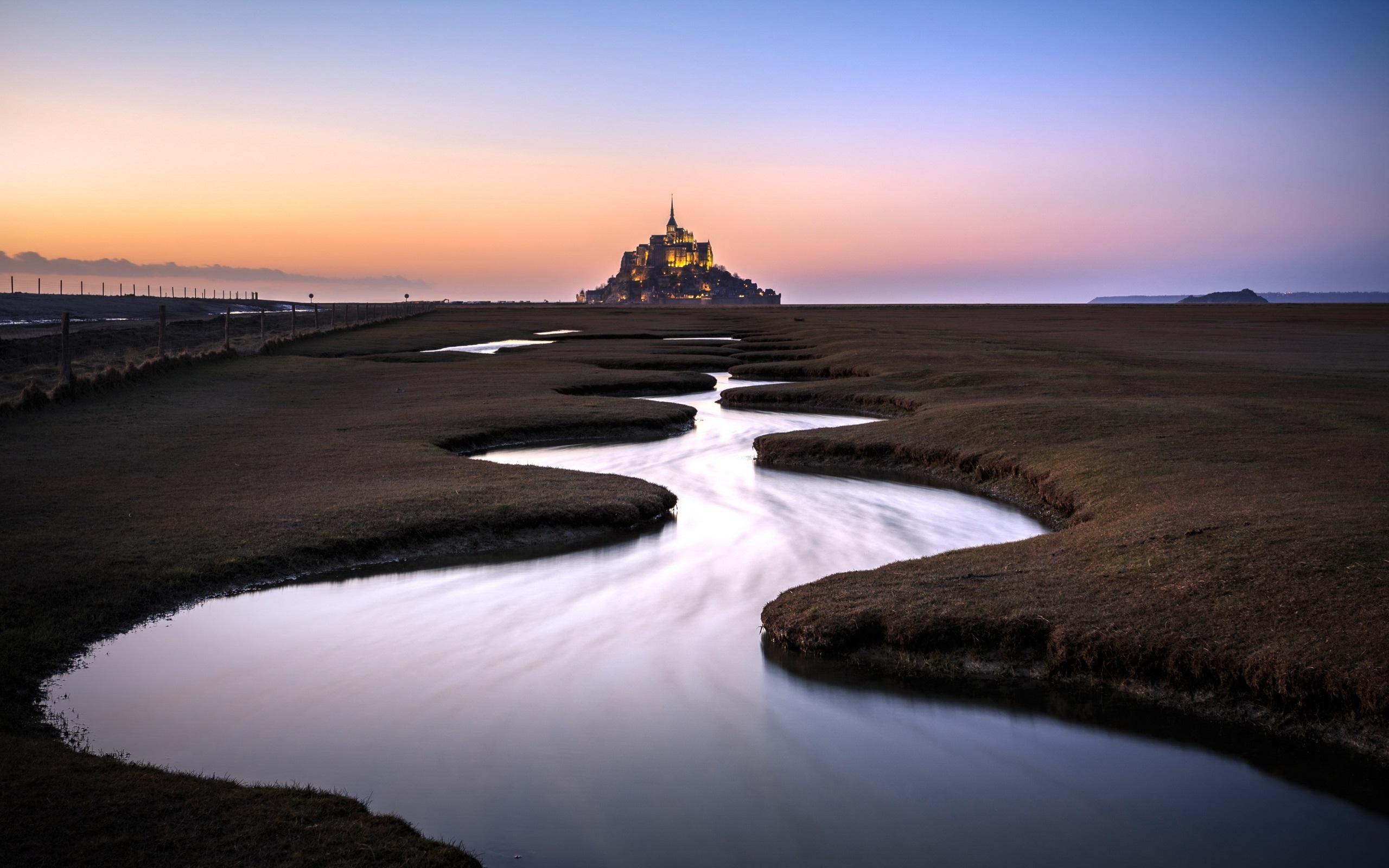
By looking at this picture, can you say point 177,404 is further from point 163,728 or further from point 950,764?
point 950,764

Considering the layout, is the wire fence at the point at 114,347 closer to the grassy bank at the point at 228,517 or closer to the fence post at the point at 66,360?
the fence post at the point at 66,360

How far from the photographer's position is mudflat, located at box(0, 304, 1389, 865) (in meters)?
7.82

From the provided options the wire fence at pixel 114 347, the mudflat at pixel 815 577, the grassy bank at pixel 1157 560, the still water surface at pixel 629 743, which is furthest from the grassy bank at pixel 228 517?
the grassy bank at pixel 1157 560

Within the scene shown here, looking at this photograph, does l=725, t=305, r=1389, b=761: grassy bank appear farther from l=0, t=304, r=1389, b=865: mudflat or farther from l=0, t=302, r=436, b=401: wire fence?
l=0, t=302, r=436, b=401: wire fence

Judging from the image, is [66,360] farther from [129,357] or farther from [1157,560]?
→ [1157,560]

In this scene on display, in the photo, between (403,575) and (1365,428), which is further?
(1365,428)

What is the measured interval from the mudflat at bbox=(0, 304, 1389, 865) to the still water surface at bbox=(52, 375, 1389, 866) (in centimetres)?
88

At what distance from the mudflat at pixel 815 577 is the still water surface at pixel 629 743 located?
0.88 m

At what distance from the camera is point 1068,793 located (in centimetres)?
854

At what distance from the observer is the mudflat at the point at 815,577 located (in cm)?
782

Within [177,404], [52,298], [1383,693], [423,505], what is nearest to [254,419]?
[177,404]

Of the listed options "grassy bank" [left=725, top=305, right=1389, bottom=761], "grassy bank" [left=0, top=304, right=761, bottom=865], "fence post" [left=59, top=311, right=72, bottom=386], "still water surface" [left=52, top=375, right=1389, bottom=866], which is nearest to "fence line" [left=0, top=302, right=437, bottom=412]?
"fence post" [left=59, top=311, right=72, bottom=386]

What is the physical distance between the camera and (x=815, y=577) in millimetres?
15539

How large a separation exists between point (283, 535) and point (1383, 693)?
14156 mm
